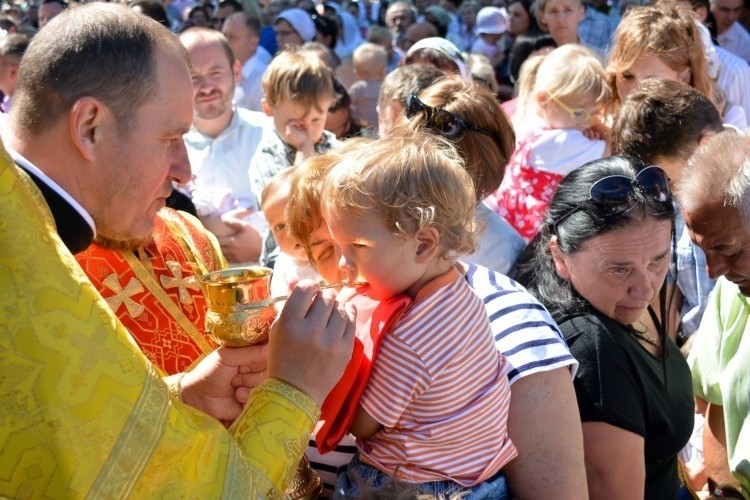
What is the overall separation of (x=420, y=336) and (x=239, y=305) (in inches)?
18.0

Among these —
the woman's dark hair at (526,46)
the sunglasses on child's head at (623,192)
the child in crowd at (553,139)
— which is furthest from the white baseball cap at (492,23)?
the sunglasses on child's head at (623,192)

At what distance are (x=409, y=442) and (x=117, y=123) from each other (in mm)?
1052

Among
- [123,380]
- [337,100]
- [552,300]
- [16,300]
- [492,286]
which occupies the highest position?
[16,300]

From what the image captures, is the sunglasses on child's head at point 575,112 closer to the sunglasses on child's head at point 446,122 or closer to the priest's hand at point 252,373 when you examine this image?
the sunglasses on child's head at point 446,122

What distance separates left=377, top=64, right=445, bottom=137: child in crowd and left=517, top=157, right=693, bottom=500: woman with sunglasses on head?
5.85 feet

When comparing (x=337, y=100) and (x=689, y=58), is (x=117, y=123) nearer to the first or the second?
(x=689, y=58)

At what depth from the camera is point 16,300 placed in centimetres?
162

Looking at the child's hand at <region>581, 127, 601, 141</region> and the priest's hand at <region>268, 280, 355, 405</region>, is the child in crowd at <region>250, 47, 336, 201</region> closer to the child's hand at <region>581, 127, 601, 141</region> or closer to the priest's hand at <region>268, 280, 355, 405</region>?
the child's hand at <region>581, 127, 601, 141</region>

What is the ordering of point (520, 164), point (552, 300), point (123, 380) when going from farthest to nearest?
point (520, 164) → point (552, 300) → point (123, 380)

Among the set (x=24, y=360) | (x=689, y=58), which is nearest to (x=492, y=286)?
(x=24, y=360)

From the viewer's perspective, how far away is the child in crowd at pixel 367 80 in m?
8.45

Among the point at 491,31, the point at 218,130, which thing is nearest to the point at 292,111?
the point at 218,130

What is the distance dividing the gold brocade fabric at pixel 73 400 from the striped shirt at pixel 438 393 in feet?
1.65

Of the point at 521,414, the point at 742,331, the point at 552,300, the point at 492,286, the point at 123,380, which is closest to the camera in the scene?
the point at 123,380
